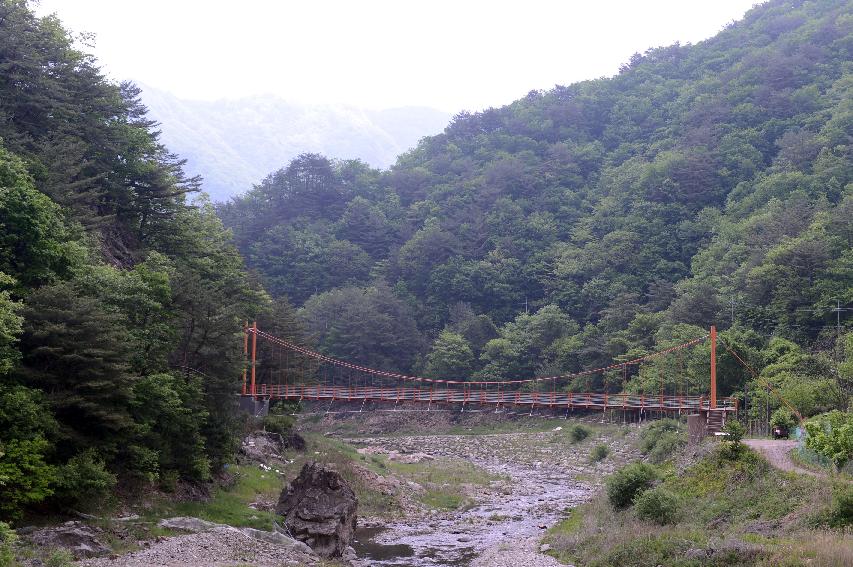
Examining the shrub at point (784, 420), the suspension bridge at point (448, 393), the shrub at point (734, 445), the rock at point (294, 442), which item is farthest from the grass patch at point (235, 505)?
the shrub at point (784, 420)

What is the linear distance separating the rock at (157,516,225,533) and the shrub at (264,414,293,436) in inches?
415

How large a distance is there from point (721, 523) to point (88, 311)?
12.7 metres

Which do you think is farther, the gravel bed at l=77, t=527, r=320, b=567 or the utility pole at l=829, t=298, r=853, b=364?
the utility pole at l=829, t=298, r=853, b=364

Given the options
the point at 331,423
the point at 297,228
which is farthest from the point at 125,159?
the point at 297,228

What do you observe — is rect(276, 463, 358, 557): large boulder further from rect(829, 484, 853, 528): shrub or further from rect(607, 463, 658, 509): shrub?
rect(829, 484, 853, 528): shrub

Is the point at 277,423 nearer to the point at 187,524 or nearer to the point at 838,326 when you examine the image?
the point at 187,524

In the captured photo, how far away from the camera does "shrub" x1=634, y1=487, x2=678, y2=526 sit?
55.6 ft

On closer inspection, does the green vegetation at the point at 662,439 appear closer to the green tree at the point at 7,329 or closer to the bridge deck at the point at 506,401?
the bridge deck at the point at 506,401

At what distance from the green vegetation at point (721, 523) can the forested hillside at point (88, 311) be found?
882cm

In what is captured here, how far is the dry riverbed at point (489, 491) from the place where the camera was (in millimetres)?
18719

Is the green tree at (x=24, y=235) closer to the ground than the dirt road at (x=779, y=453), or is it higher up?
higher up

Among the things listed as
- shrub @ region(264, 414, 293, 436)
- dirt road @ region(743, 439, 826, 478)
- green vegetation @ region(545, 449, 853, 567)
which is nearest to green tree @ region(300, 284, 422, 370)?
shrub @ region(264, 414, 293, 436)

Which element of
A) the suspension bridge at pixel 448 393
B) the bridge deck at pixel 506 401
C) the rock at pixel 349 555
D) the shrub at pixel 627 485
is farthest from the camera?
the bridge deck at pixel 506 401

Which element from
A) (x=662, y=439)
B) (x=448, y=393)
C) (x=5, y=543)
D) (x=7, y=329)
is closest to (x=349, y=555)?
(x=5, y=543)
